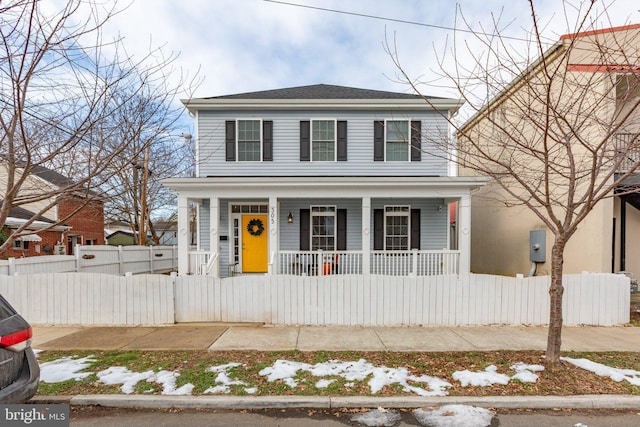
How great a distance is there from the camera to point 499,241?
12.1 meters

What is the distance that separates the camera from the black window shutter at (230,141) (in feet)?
33.4

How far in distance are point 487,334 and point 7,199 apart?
7.47 metres

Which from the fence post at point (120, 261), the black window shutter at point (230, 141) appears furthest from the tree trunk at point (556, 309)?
the fence post at point (120, 261)

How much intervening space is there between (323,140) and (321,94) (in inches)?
72.7

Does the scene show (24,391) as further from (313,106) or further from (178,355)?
(313,106)

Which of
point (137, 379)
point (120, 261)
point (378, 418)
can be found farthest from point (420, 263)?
Answer: point (120, 261)

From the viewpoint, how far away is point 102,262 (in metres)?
10.6

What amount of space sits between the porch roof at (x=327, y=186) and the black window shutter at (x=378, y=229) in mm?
1845

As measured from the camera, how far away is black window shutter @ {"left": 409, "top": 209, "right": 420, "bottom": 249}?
34.3 feet

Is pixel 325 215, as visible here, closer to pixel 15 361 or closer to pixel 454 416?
pixel 454 416

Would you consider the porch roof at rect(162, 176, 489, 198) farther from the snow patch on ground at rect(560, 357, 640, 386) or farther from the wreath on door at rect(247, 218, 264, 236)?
the snow patch on ground at rect(560, 357, 640, 386)

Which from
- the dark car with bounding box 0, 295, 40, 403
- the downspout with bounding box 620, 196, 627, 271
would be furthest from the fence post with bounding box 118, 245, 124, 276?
the downspout with bounding box 620, 196, 627, 271

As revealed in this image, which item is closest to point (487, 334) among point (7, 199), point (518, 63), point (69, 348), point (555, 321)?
point (555, 321)

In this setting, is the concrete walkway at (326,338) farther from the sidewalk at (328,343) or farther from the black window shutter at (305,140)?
the black window shutter at (305,140)
